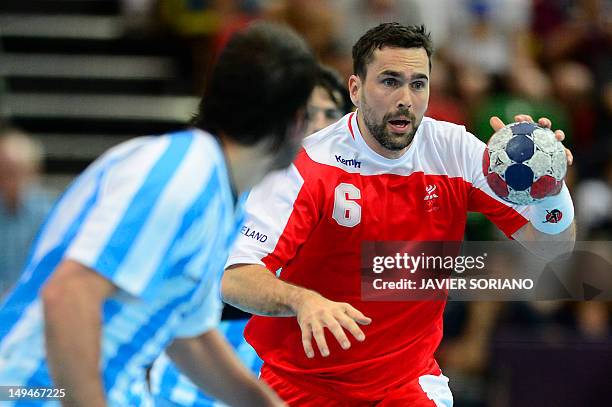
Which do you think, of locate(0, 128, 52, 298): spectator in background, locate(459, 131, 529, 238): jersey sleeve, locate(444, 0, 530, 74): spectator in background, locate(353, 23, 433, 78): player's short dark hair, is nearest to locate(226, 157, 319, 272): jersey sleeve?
locate(353, 23, 433, 78): player's short dark hair

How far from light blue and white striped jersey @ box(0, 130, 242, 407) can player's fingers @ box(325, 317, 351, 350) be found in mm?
413

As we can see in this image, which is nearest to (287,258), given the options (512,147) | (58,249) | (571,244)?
(512,147)

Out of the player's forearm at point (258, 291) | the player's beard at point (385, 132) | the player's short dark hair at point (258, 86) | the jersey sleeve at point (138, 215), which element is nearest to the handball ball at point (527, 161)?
the player's beard at point (385, 132)

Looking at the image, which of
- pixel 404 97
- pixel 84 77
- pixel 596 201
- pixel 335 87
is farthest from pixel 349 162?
pixel 84 77

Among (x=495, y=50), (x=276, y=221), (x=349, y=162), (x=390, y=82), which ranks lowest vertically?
(x=276, y=221)

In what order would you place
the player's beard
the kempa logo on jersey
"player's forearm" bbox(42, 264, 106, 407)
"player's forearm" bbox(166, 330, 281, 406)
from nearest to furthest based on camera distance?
"player's forearm" bbox(42, 264, 106, 407) → "player's forearm" bbox(166, 330, 281, 406) → the player's beard → the kempa logo on jersey

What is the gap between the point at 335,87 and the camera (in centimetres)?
486

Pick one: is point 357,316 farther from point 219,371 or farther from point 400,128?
point 400,128

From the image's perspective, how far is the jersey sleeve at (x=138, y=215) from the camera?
2.27m

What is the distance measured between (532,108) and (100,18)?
17.9 feet

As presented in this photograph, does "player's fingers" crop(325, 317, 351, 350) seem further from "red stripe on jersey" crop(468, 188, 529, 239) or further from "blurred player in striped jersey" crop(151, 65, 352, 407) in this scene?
"blurred player in striped jersey" crop(151, 65, 352, 407)

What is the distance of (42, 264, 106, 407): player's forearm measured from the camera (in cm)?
217

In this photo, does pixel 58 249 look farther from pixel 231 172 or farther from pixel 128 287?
pixel 231 172
